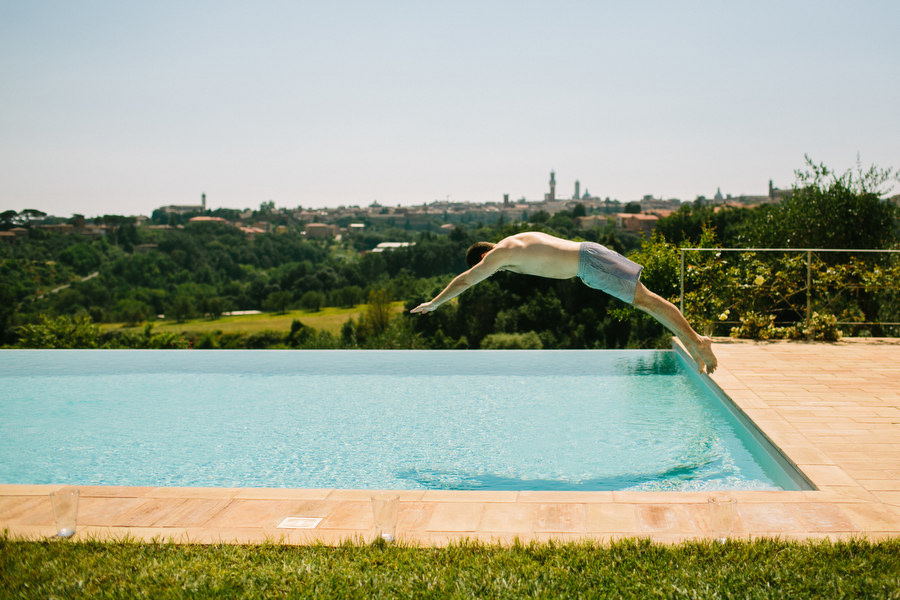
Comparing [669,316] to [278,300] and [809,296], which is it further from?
[278,300]

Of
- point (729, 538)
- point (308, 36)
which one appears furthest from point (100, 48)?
point (729, 538)

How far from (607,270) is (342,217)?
A: 288ft

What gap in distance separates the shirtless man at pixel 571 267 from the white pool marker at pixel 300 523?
1.77 metres

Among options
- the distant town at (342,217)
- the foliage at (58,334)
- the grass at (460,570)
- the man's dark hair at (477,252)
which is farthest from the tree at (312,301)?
the grass at (460,570)

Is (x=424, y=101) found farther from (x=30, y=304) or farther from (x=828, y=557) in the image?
(x=30, y=304)

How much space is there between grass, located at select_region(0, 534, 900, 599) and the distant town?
65.1 ft

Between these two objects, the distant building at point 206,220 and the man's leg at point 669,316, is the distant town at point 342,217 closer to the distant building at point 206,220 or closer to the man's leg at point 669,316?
the distant building at point 206,220

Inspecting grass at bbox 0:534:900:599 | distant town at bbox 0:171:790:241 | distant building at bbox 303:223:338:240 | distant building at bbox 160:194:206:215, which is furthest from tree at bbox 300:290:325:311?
grass at bbox 0:534:900:599

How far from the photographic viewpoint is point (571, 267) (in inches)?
192

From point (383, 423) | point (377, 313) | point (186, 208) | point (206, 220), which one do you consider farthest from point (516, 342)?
point (186, 208)

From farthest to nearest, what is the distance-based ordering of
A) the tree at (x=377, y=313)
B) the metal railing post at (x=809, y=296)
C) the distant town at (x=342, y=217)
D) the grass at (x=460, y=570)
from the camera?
the distant town at (x=342, y=217) < the tree at (x=377, y=313) < the metal railing post at (x=809, y=296) < the grass at (x=460, y=570)

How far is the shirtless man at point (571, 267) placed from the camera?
474 centimetres

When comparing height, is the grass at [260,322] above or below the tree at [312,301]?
below

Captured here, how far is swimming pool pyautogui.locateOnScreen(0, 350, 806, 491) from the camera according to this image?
4945 mm
